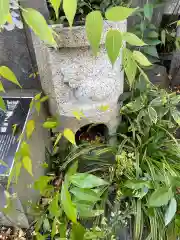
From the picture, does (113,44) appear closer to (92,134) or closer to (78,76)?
(78,76)

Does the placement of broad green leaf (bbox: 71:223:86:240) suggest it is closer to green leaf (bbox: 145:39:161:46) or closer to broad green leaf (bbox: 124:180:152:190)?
broad green leaf (bbox: 124:180:152:190)

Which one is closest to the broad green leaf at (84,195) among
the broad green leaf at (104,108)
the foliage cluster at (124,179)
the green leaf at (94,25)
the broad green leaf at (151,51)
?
the foliage cluster at (124,179)

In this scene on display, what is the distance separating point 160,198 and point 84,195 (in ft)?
0.71

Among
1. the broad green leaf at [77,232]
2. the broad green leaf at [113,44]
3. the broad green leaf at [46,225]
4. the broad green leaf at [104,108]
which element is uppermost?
the broad green leaf at [113,44]

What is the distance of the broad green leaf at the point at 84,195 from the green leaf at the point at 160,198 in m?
0.16

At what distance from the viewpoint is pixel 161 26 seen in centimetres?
127

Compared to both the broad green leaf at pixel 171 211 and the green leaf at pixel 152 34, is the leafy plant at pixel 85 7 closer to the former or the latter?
the green leaf at pixel 152 34

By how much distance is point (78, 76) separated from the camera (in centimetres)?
89

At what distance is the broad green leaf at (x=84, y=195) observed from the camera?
69 centimetres

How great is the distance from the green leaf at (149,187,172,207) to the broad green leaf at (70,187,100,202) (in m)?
0.16

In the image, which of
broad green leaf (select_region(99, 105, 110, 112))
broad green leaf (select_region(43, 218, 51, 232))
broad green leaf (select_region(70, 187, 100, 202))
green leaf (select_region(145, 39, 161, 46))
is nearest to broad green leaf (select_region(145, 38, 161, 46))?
green leaf (select_region(145, 39, 161, 46))

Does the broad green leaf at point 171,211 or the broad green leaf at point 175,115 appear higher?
the broad green leaf at point 175,115

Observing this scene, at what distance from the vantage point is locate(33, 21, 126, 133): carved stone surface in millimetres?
812

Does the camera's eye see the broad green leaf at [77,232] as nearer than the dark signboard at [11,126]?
Yes
